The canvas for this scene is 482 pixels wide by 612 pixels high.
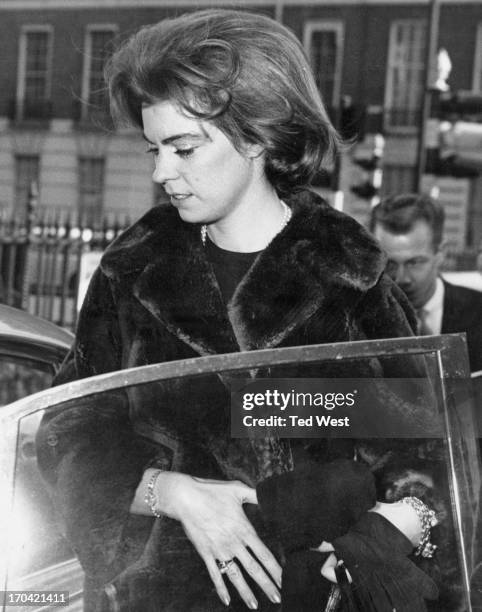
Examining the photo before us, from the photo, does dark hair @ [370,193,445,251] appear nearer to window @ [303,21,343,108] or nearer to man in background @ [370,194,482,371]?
man in background @ [370,194,482,371]

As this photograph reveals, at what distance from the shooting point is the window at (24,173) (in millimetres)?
31188

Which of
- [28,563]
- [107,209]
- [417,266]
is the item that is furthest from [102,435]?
[107,209]

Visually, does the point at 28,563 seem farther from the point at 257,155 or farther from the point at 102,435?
the point at 257,155

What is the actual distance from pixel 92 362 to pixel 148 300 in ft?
0.51

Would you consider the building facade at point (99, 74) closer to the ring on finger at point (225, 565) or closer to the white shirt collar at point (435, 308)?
the white shirt collar at point (435, 308)

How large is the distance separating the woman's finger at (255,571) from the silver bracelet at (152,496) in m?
0.12

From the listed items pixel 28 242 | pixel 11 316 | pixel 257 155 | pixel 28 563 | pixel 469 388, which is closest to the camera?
pixel 28 563

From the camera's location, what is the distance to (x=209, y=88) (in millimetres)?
1892

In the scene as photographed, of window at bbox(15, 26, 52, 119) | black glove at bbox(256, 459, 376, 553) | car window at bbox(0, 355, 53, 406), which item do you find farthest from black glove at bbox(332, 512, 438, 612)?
window at bbox(15, 26, 52, 119)

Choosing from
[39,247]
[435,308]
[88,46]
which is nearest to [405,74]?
[88,46]

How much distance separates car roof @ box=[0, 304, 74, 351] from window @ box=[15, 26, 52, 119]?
1164 inches

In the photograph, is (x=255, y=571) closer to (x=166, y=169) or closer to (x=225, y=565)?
(x=225, y=565)

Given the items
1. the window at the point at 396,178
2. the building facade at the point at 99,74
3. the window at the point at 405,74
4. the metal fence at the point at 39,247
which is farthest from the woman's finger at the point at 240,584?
the window at the point at 405,74

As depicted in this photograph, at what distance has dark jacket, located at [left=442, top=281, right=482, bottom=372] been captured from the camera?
151 inches
